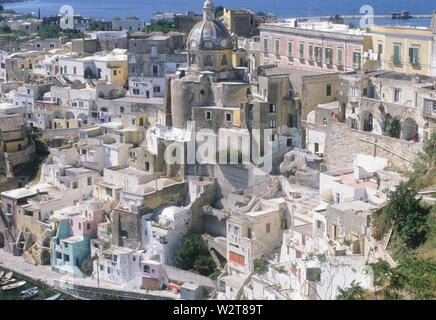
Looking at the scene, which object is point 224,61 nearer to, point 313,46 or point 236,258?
point 313,46

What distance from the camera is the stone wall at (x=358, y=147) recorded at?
23.1 m

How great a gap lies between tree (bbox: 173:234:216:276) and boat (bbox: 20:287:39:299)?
6497 mm

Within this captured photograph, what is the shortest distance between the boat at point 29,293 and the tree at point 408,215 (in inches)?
631

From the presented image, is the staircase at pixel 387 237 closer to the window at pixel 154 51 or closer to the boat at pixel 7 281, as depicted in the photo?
the boat at pixel 7 281

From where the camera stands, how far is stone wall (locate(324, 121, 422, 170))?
23094 millimetres

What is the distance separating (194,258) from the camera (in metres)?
26.2

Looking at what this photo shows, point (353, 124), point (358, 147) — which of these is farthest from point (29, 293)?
point (353, 124)

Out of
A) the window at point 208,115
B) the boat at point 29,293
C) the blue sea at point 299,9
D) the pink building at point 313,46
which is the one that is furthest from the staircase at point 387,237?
the blue sea at point 299,9

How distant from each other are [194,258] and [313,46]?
1228 cm

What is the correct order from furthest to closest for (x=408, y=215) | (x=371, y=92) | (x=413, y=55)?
1. (x=413, y=55)
2. (x=371, y=92)
3. (x=408, y=215)

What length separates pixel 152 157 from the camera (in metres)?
30.2

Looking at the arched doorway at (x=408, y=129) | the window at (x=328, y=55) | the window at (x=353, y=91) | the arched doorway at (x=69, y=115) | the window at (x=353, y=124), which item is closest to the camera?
the arched doorway at (x=408, y=129)

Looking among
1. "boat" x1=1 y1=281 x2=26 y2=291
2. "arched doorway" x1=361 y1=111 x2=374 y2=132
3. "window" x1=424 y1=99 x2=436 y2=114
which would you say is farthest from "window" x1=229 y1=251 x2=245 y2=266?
"boat" x1=1 y1=281 x2=26 y2=291

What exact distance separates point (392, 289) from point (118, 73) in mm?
30340
